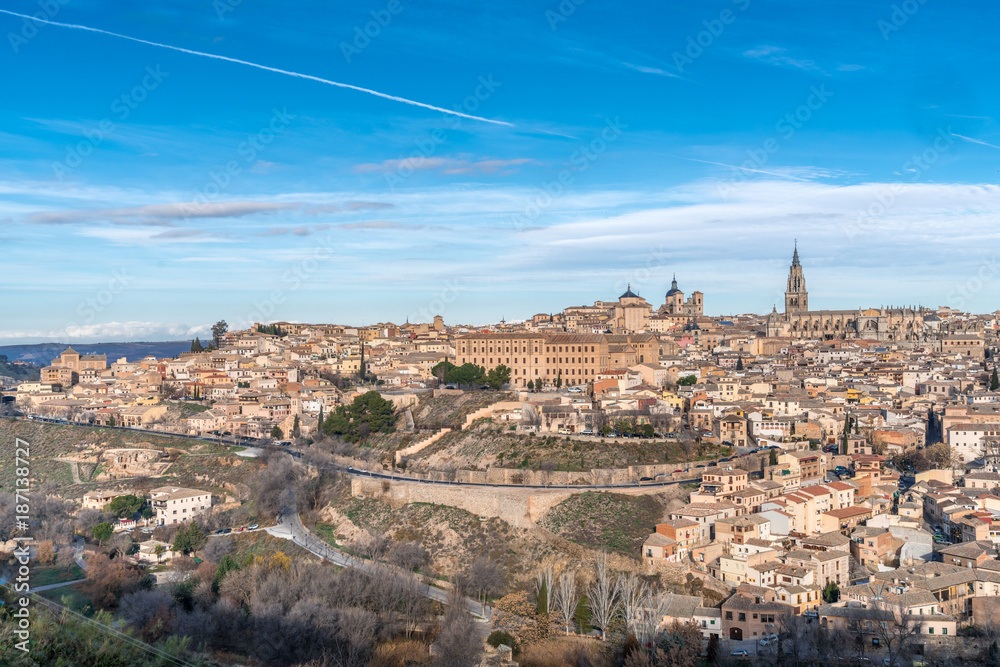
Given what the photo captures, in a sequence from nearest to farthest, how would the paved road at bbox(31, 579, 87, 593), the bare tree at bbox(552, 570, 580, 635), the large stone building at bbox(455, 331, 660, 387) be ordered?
the bare tree at bbox(552, 570, 580, 635), the paved road at bbox(31, 579, 87, 593), the large stone building at bbox(455, 331, 660, 387)

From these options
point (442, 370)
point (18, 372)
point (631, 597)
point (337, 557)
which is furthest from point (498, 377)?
point (18, 372)

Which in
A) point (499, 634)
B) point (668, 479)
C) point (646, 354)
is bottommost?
point (499, 634)

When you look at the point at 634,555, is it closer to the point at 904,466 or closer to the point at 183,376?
the point at 904,466

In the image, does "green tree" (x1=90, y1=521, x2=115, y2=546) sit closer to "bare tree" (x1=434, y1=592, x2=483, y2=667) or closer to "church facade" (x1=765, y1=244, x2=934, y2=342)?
"bare tree" (x1=434, y1=592, x2=483, y2=667)

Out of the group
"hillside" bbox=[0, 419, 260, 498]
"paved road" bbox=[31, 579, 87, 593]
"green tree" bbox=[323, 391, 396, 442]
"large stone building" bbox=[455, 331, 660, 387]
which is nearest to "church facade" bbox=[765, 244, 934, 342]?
"large stone building" bbox=[455, 331, 660, 387]

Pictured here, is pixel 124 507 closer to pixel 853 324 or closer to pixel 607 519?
pixel 607 519

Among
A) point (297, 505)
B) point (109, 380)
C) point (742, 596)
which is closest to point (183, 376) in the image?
point (109, 380)

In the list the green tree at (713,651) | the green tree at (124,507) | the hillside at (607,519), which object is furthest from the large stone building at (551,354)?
the green tree at (713,651)
